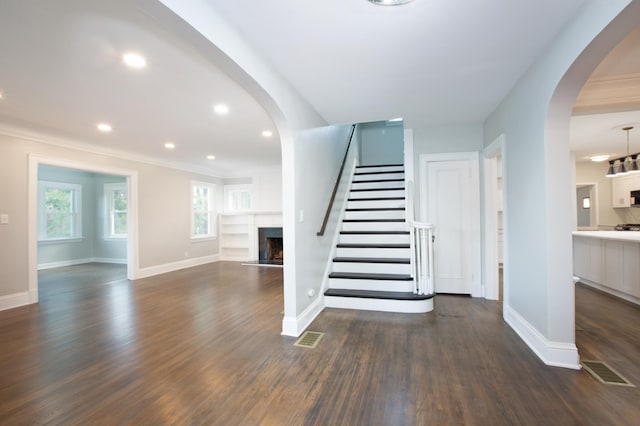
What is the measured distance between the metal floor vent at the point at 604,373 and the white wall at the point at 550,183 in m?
0.12

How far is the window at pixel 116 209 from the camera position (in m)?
7.86

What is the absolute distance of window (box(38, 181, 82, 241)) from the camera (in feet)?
23.5

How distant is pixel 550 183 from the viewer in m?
2.27

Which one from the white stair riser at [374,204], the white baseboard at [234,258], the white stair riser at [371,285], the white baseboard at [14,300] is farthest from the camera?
the white baseboard at [234,258]

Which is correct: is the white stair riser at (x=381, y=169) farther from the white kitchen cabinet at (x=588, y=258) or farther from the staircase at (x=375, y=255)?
the white kitchen cabinet at (x=588, y=258)

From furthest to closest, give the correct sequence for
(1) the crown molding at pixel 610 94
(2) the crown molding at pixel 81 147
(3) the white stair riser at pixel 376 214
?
(3) the white stair riser at pixel 376 214 < (2) the crown molding at pixel 81 147 < (1) the crown molding at pixel 610 94

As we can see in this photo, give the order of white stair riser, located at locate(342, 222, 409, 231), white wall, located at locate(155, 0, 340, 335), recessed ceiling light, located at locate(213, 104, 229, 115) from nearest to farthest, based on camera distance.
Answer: white wall, located at locate(155, 0, 340, 335) → recessed ceiling light, located at locate(213, 104, 229, 115) → white stair riser, located at locate(342, 222, 409, 231)

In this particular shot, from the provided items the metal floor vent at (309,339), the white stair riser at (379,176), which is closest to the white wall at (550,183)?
the metal floor vent at (309,339)

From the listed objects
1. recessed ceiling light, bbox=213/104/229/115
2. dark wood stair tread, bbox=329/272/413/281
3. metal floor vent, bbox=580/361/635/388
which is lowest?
metal floor vent, bbox=580/361/635/388

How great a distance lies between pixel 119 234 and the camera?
7.94 metres

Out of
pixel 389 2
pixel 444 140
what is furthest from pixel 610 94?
pixel 389 2

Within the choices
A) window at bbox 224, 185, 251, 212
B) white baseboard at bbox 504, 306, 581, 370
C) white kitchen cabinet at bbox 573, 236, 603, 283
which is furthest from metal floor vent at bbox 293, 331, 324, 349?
window at bbox 224, 185, 251, 212

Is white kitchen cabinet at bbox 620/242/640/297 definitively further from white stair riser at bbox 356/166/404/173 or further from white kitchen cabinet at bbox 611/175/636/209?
white kitchen cabinet at bbox 611/175/636/209

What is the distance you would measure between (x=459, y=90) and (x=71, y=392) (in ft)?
13.5
